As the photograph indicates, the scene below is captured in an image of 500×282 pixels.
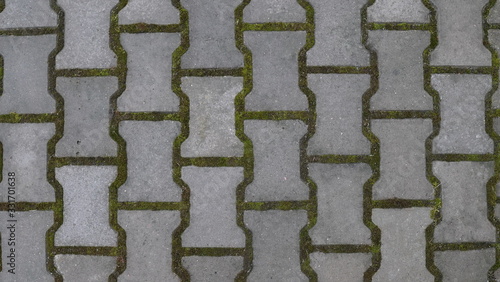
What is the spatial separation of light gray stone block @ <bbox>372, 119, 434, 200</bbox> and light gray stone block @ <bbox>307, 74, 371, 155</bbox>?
77 mm

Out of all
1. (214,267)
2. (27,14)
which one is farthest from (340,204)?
(27,14)

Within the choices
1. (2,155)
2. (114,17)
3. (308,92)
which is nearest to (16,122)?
(2,155)

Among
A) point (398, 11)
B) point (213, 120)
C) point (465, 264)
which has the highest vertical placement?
point (398, 11)

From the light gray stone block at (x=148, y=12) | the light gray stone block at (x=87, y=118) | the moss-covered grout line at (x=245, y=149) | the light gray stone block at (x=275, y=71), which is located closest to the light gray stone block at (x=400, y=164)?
the light gray stone block at (x=275, y=71)

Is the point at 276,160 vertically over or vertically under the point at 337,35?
under

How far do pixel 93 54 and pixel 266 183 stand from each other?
0.82 metres

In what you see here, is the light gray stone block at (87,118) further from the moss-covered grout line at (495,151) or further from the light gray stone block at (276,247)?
the moss-covered grout line at (495,151)

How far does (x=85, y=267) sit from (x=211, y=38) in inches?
39.0

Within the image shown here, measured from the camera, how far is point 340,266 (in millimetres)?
1612

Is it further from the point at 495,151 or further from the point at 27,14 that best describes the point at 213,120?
the point at 495,151

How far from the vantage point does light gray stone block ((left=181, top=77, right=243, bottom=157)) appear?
63.7 inches

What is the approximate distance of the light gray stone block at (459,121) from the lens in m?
1.63

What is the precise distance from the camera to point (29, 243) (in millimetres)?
1634

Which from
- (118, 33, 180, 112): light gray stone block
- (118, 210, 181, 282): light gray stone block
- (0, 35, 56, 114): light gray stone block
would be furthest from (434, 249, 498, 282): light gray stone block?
(0, 35, 56, 114): light gray stone block
